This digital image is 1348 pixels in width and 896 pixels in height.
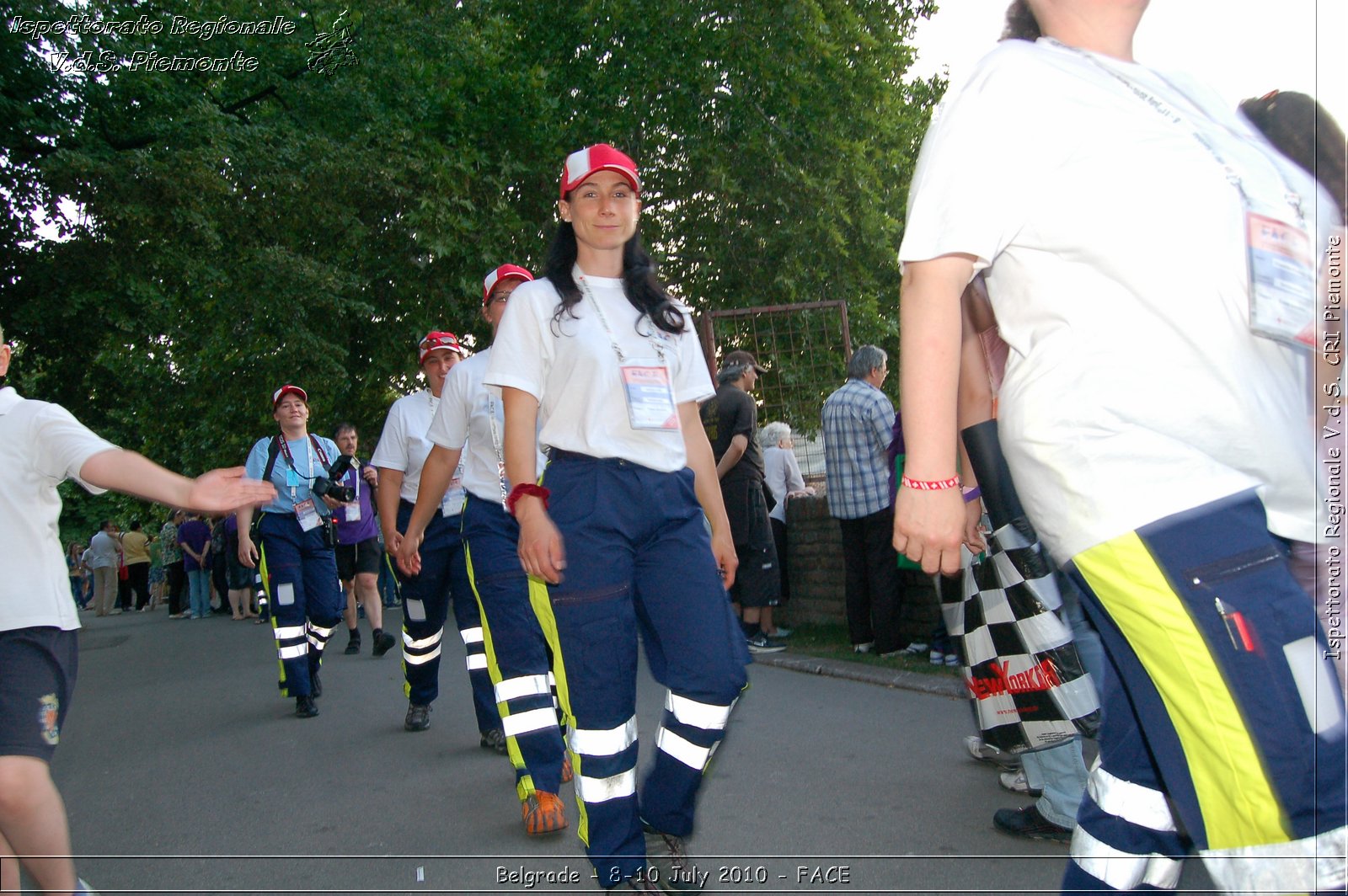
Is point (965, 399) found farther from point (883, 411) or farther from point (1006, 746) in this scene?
point (883, 411)

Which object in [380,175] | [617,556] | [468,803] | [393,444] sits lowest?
[468,803]

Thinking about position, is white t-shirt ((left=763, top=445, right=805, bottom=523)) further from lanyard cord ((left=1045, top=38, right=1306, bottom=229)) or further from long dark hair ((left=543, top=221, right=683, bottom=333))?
lanyard cord ((left=1045, top=38, right=1306, bottom=229))

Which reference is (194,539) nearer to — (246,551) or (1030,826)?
(246,551)

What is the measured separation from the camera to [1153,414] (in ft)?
6.42

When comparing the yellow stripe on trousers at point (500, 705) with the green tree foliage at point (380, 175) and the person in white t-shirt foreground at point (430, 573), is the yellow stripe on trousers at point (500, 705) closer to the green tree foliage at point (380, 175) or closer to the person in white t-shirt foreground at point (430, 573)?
the person in white t-shirt foreground at point (430, 573)

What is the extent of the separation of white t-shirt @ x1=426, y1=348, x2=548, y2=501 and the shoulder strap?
10.6 ft

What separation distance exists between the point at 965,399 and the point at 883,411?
6047 mm

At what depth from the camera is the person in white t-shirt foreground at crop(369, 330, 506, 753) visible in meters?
6.35

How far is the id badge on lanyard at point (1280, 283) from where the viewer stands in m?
1.97

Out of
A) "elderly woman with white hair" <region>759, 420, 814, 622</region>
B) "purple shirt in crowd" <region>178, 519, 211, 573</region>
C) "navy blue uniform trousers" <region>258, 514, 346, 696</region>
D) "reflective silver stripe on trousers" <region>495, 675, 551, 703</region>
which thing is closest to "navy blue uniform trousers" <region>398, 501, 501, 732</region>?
"reflective silver stripe on trousers" <region>495, 675, 551, 703</region>

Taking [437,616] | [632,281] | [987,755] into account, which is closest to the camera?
[632,281]

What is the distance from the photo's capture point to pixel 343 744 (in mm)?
7039

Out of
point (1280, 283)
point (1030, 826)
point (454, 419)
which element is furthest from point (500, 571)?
point (1280, 283)

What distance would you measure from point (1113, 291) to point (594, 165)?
2.24m
